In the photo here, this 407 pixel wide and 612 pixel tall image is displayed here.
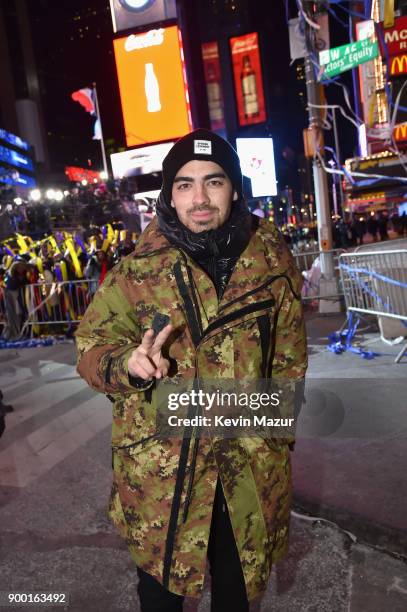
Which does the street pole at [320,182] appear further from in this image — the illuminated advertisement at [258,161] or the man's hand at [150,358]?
the man's hand at [150,358]

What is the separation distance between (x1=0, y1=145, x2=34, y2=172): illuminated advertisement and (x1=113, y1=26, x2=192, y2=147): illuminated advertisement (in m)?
32.1

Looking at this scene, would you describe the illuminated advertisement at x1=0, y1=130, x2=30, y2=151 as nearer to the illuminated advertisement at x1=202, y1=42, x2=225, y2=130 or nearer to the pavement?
the illuminated advertisement at x1=202, y1=42, x2=225, y2=130

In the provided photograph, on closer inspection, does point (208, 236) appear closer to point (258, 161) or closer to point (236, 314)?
point (236, 314)

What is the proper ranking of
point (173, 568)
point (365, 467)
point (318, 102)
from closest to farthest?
point (173, 568) → point (365, 467) → point (318, 102)

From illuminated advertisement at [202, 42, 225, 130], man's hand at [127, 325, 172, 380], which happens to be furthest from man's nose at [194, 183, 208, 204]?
illuminated advertisement at [202, 42, 225, 130]

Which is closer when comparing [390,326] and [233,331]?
[233,331]

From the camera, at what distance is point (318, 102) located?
420 inches

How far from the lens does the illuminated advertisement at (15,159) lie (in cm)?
4953

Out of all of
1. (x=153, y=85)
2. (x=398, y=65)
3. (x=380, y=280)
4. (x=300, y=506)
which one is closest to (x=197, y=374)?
(x=300, y=506)

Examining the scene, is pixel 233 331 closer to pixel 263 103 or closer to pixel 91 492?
pixel 91 492

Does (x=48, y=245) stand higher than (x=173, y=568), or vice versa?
(x=48, y=245)

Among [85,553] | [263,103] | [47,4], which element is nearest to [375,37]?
[85,553]

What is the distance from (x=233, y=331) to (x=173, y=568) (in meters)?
0.91

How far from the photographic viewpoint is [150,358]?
1576mm
